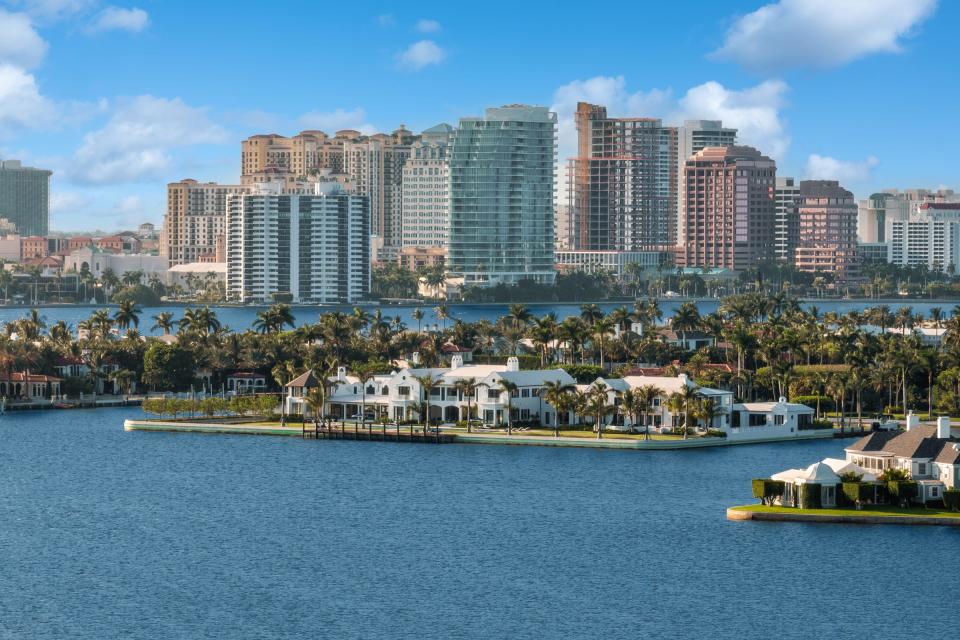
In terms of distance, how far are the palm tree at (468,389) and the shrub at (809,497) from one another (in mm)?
37846

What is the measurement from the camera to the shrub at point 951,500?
81.4 metres

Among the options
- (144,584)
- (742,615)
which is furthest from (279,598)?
(742,615)

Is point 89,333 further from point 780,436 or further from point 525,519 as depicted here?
point 525,519

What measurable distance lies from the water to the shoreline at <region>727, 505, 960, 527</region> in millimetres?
711

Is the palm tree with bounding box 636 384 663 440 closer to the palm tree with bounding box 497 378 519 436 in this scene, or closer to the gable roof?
the palm tree with bounding box 497 378 519 436

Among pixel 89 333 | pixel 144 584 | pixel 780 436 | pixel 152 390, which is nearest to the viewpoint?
pixel 144 584

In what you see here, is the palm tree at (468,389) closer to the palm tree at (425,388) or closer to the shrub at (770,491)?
the palm tree at (425,388)

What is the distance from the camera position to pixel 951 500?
8162 centimetres

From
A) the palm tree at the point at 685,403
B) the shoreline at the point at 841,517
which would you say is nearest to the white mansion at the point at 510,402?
the palm tree at the point at 685,403

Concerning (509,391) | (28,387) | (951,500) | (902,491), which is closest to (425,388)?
(509,391)

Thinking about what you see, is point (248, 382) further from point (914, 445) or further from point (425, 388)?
point (914, 445)

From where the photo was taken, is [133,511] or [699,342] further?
[699,342]

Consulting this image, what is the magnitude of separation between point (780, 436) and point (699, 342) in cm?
5421

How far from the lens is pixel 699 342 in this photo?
169125 mm
